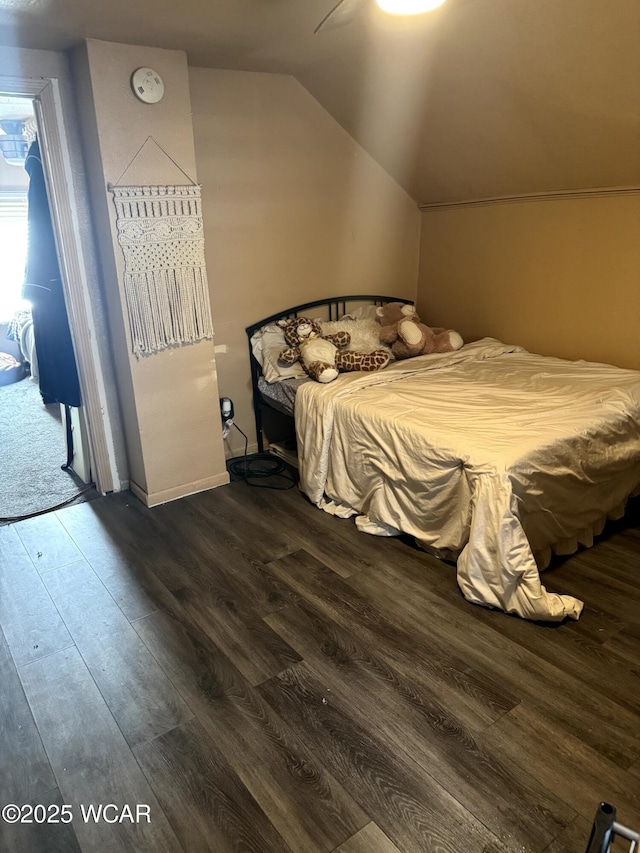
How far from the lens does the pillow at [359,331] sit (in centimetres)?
360

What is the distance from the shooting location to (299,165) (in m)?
3.55

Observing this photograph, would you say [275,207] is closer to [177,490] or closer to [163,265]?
[163,265]

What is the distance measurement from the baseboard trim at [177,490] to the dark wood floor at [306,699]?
0.40 meters

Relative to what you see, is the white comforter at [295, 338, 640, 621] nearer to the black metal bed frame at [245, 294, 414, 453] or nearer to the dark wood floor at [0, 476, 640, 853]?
the dark wood floor at [0, 476, 640, 853]

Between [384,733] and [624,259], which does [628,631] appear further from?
[624,259]

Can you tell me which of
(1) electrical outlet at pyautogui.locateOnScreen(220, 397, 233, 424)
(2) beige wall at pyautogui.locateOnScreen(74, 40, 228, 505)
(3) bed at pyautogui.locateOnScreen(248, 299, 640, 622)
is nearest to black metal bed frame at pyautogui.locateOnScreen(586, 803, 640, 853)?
(3) bed at pyautogui.locateOnScreen(248, 299, 640, 622)

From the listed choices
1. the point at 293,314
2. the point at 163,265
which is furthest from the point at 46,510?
the point at 293,314

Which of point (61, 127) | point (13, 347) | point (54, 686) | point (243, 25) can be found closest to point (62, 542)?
point (54, 686)

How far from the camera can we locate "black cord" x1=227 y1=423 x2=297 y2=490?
11.2 ft

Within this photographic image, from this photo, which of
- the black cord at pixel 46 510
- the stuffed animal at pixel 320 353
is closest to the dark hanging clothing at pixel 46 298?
the black cord at pixel 46 510

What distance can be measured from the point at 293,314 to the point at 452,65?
1.61 m

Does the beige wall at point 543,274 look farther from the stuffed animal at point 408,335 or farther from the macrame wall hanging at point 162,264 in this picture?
the macrame wall hanging at point 162,264

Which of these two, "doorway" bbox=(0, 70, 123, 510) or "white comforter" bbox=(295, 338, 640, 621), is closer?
"white comforter" bbox=(295, 338, 640, 621)

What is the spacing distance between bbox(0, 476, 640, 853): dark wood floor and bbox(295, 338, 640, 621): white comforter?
0.15 m
